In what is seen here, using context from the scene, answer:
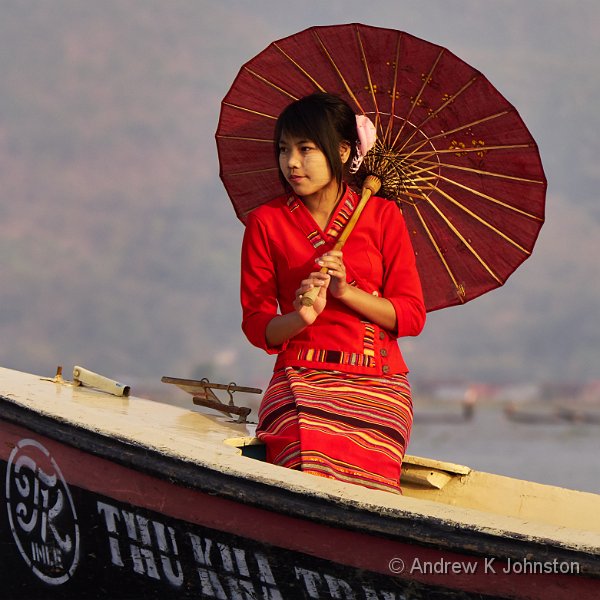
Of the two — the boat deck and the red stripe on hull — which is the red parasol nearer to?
the boat deck

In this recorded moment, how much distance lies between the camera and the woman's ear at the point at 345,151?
3.20 meters

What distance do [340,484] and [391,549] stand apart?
0.20 meters

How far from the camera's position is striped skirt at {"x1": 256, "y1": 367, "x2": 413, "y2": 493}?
112 inches

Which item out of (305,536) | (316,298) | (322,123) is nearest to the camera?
(305,536)

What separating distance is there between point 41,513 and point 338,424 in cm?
84

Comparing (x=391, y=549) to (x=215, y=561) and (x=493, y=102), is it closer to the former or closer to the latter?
(x=215, y=561)

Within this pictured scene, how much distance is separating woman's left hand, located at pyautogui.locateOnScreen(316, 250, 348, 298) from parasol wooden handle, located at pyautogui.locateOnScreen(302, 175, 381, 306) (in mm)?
18

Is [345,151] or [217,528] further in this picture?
[345,151]

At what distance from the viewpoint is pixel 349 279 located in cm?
315

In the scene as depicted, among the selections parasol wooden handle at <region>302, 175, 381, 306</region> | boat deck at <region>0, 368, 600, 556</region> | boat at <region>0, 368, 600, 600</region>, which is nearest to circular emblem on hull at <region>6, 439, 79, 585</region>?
boat at <region>0, 368, 600, 600</region>

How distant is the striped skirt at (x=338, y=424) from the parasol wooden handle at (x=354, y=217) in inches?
11.5

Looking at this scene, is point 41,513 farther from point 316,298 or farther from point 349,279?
point 349,279

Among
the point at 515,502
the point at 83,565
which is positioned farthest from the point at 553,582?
the point at 83,565

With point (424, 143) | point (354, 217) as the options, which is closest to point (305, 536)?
point (354, 217)
